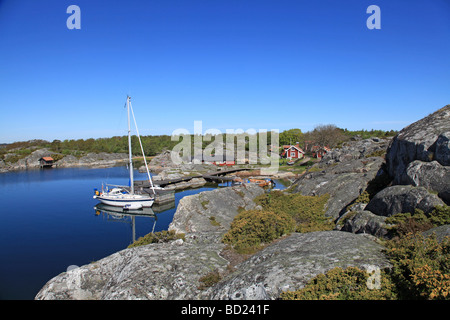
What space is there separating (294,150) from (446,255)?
96.5m

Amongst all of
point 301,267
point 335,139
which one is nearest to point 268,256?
point 301,267

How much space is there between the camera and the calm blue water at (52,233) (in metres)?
23.5

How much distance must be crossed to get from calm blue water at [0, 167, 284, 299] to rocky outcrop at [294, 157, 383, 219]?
75.8 feet

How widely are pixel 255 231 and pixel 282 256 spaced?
3.88m

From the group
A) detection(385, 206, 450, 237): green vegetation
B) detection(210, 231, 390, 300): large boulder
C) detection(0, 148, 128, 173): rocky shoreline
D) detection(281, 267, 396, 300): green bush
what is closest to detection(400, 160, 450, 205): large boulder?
detection(385, 206, 450, 237): green vegetation

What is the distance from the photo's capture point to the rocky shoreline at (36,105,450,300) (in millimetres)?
7824

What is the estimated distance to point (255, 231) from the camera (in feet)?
42.7

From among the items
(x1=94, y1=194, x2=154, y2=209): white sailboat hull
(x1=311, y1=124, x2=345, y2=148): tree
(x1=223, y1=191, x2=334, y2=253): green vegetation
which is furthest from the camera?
(x1=311, y1=124, x2=345, y2=148): tree

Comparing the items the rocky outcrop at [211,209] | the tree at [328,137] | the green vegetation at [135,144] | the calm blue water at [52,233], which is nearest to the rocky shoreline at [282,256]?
the rocky outcrop at [211,209]

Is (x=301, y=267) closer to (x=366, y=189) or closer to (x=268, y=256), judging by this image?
(x=268, y=256)

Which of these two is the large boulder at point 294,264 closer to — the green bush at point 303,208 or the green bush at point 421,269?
the green bush at point 421,269

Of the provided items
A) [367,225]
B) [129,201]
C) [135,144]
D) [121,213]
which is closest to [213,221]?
[367,225]

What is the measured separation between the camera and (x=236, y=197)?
2914cm

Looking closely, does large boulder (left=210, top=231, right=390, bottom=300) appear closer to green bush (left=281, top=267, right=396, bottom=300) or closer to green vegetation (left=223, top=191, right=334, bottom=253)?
green bush (left=281, top=267, right=396, bottom=300)
